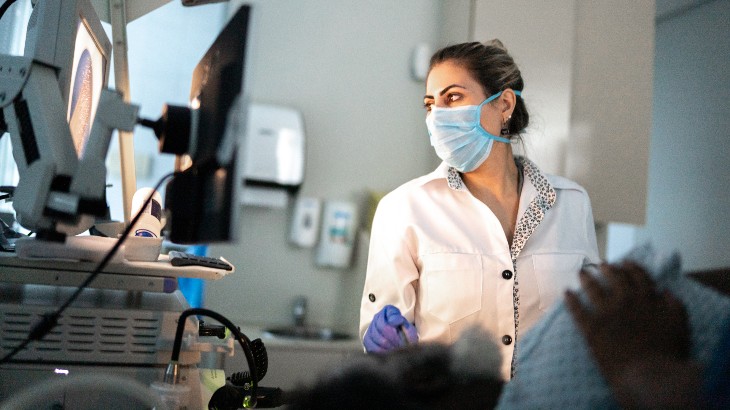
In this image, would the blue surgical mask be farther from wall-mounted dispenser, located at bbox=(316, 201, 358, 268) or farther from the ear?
wall-mounted dispenser, located at bbox=(316, 201, 358, 268)

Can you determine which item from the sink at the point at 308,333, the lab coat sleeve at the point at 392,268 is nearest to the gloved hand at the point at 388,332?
the lab coat sleeve at the point at 392,268

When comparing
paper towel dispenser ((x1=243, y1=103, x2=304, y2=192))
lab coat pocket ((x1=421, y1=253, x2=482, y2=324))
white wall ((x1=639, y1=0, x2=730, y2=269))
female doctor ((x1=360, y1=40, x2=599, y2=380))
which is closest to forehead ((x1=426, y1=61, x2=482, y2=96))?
female doctor ((x1=360, y1=40, x2=599, y2=380))

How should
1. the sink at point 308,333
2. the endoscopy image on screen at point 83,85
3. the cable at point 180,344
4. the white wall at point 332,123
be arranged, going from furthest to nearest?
the white wall at point 332,123
the sink at point 308,333
the endoscopy image on screen at point 83,85
the cable at point 180,344

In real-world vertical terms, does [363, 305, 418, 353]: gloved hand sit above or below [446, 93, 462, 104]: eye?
below

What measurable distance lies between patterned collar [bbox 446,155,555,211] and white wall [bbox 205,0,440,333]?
1106 millimetres

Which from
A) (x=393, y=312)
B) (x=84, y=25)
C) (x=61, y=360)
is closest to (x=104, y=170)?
(x=61, y=360)

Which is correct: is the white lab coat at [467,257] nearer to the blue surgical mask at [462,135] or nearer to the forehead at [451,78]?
the blue surgical mask at [462,135]

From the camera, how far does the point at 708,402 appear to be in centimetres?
44

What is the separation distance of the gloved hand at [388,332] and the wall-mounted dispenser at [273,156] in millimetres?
1375

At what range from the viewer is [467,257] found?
1577 millimetres

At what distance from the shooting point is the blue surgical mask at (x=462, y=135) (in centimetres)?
169

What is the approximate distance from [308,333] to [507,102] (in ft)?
4.64

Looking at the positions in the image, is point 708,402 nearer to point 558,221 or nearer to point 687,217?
point 558,221

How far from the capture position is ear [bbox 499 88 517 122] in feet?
5.77
